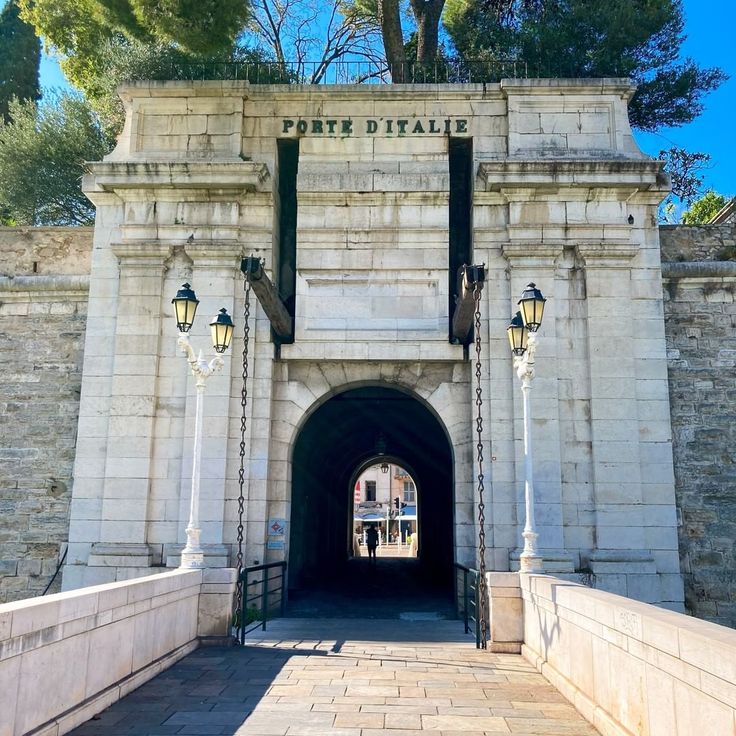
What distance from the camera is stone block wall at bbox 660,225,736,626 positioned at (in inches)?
471

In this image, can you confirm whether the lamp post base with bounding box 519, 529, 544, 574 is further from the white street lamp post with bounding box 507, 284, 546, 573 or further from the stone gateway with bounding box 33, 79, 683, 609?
the stone gateway with bounding box 33, 79, 683, 609

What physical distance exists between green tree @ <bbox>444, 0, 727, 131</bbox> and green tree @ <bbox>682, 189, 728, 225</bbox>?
628 cm

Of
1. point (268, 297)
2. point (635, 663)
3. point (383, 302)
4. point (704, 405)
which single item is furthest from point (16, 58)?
point (635, 663)

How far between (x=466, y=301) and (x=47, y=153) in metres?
14.9

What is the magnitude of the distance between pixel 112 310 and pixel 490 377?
608 cm

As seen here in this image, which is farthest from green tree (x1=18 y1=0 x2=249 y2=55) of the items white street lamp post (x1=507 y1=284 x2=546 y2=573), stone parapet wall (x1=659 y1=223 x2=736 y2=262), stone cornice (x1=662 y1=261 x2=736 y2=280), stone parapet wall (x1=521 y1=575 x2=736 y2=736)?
stone parapet wall (x1=521 y1=575 x2=736 y2=736)

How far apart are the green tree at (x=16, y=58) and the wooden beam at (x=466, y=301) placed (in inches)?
790

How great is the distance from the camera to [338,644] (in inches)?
366

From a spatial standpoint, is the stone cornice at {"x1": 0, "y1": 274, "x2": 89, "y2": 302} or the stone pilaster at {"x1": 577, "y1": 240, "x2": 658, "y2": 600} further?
the stone cornice at {"x1": 0, "y1": 274, "x2": 89, "y2": 302}

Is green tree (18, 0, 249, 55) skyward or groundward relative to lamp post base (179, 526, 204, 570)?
skyward

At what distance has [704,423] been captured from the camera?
12.4 metres

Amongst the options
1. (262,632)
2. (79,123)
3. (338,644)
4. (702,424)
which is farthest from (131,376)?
(79,123)

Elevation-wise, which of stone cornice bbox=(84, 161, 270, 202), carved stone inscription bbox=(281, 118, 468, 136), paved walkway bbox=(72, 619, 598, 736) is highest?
carved stone inscription bbox=(281, 118, 468, 136)

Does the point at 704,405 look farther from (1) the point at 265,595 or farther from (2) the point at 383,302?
(1) the point at 265,595
